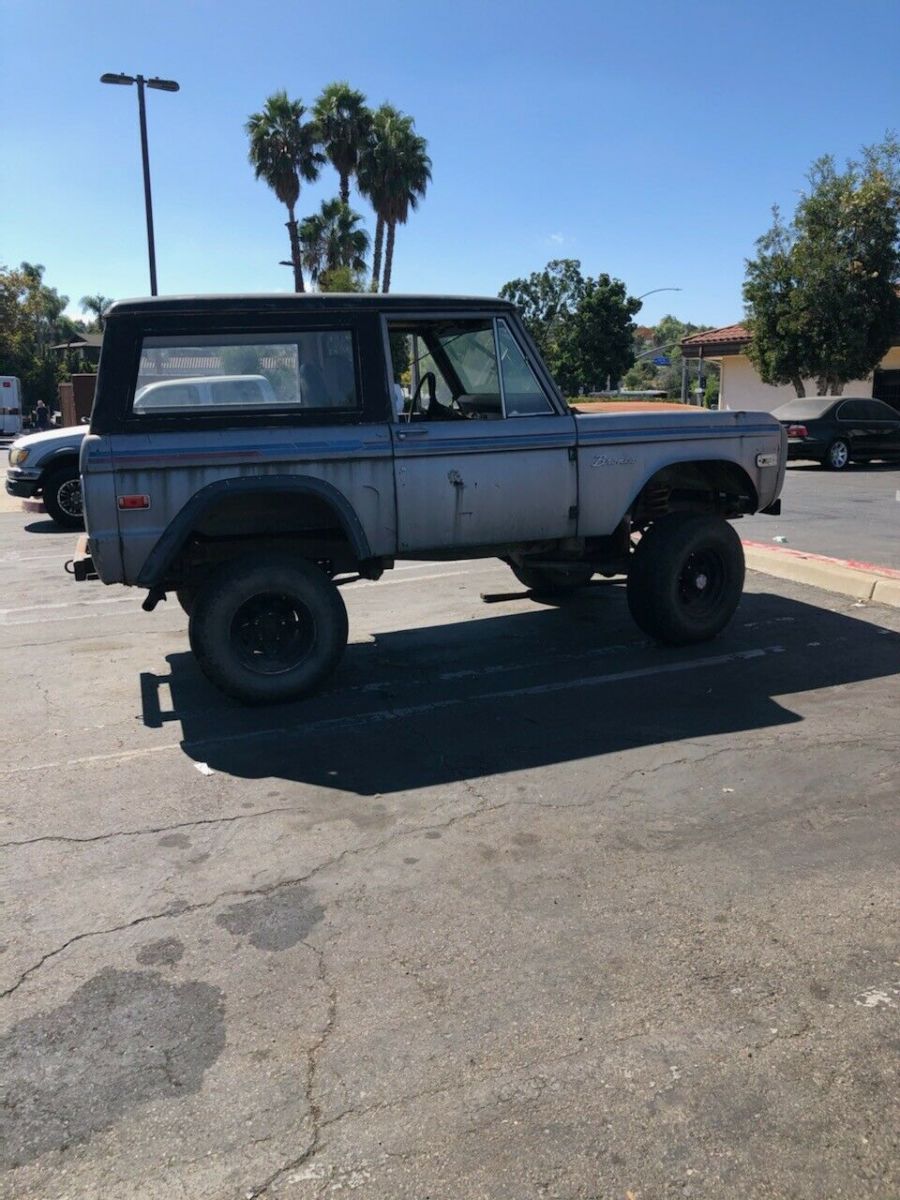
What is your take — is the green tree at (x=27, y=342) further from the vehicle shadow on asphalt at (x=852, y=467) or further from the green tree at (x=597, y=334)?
the vehicle shadow on asphalt at (x=852, y=467)

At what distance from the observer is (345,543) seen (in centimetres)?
601

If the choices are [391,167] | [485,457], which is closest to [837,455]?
[485,457]

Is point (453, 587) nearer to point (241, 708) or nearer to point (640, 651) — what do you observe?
point (640, 651)

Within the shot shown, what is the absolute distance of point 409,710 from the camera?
560 cm

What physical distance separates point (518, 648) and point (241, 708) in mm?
2065

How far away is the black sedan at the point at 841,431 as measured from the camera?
19.0 metres

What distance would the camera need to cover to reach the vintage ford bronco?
5.34 meters

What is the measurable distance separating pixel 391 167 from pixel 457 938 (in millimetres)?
38434

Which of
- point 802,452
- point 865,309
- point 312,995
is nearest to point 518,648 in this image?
point 312,995

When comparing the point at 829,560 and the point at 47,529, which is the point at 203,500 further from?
Answer: the point at 47,529

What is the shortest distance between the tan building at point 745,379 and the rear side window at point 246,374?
24679 millimetres

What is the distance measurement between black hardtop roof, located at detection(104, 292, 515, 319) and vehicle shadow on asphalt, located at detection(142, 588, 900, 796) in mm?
2225

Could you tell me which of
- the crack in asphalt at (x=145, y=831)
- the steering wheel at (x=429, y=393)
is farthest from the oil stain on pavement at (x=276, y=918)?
the steering wheel at (x=429, y=393)

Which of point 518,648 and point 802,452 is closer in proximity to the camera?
point 518,648
